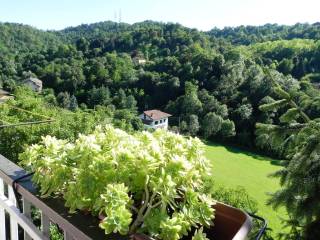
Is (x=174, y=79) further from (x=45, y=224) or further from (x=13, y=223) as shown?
(x=45, y=224)

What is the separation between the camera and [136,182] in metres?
0.83

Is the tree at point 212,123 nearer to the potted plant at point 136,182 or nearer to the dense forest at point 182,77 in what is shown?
the dense forest at point 182,77

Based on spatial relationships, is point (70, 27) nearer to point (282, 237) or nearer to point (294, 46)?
point (294, 46)

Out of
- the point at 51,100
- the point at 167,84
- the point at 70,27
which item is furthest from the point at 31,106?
the point at 70,27

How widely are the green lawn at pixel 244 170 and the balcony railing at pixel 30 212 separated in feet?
54.1

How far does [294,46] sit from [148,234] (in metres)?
49.8

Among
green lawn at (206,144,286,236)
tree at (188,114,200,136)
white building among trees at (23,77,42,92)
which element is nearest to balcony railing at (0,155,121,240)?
green lawn at (206,144,286,236)

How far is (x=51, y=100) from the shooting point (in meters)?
34.4

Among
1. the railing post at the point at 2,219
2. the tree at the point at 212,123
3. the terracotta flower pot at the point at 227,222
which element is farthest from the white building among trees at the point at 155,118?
the terracotta flower pot at the point at 227,222

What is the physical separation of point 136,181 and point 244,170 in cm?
2394

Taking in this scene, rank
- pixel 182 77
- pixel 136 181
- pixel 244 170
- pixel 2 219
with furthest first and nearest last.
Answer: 1. pixel 182 77
2. pixel 244 170
3. pixel 2 219
4. pixel 136 181

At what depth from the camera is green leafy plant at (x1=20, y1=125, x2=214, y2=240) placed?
746mm

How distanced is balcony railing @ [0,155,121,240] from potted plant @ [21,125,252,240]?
3 centimetres

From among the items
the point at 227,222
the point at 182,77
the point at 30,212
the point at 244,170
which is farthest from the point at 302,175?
the point at 182,77
